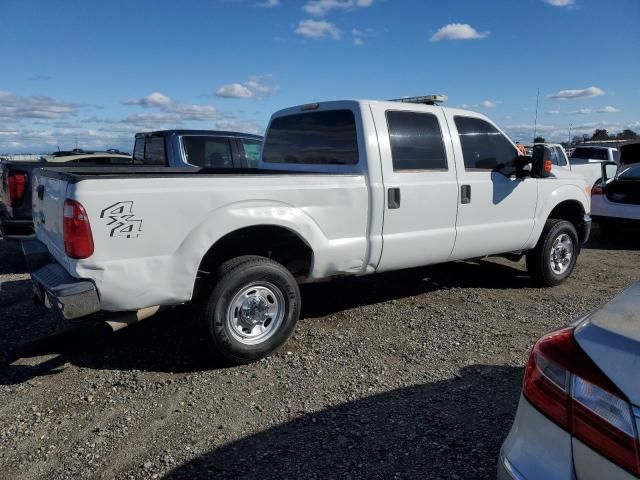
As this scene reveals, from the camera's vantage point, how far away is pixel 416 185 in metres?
4.80

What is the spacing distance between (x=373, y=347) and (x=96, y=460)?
228cm

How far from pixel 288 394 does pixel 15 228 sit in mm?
4386

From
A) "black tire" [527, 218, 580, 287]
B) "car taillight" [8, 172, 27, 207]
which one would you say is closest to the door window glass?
"black tire" [527, 218, 580, 287]

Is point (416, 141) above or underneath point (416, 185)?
above

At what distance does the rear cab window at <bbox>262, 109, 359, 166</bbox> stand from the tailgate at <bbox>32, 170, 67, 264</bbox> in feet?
7.56

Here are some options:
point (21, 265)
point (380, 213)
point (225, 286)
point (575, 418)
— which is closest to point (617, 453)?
point (575, 418)

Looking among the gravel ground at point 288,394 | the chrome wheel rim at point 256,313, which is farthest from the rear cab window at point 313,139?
the gravel ground at point 288,394

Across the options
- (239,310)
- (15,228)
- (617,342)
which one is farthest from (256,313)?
(15,228)

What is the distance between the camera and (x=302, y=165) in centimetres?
531

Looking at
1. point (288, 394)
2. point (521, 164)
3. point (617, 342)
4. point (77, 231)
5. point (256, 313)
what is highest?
point (521, 164)

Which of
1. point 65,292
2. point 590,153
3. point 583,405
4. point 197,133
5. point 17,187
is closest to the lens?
point 583,405

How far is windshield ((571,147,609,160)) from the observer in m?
20.2

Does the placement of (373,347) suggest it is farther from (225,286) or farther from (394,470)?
(394,470)

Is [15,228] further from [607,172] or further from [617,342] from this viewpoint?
[607,172]
